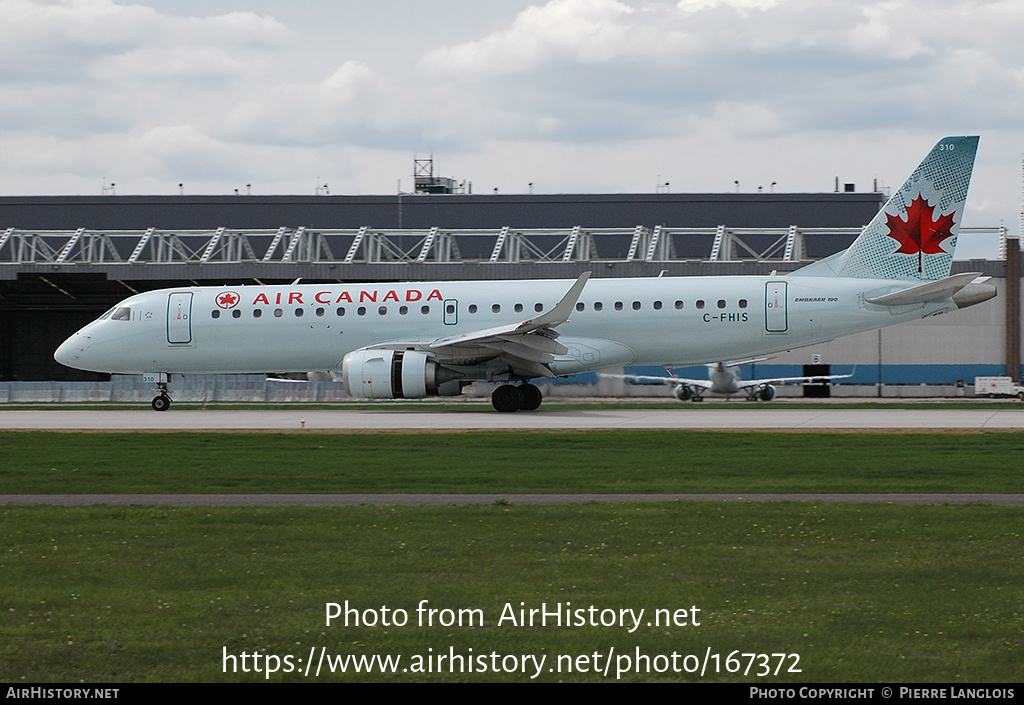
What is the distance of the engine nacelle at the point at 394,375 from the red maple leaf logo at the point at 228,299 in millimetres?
5553

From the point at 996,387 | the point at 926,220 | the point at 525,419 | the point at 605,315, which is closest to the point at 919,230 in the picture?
the point at 926,220

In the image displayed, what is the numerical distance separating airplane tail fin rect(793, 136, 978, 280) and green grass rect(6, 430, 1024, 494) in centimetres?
917

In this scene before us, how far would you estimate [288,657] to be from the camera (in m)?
7.07

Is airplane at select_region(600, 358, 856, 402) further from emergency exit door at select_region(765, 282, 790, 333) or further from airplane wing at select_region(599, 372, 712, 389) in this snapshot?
emergency exit door at select_region(765, 282, 790, 333)

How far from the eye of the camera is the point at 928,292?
30344mm

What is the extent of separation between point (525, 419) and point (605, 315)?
4.63 metres

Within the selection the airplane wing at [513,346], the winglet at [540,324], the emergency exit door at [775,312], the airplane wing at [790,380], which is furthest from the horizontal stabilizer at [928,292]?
the airplane wing at [790,380]

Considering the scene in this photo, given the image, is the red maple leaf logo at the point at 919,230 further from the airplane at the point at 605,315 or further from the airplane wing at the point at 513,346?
the airplane wing at the point at 513,346

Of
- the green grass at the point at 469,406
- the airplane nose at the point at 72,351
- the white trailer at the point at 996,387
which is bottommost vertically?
the green grass at the point at 469,406

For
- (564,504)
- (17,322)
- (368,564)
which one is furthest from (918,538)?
(17,322)

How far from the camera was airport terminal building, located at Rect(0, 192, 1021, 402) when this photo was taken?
51.3 metres

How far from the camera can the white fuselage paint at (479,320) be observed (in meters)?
31.8

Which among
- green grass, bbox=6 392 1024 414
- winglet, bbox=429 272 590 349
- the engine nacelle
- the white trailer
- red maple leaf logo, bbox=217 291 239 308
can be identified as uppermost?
red maple leaf logo, bbox=217 291 239 308

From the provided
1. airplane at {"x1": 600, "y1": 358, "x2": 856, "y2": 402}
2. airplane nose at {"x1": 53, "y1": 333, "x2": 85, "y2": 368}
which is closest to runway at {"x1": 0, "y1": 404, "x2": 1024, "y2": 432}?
airplane nose at {"x1": 53, "y1": 333, "x2": 85, "y2": 368}
